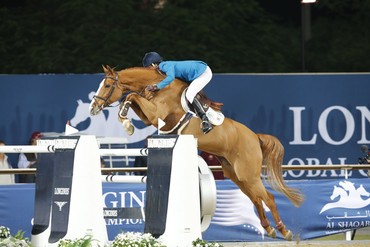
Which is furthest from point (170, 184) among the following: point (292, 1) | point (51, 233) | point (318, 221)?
point (292, 1)

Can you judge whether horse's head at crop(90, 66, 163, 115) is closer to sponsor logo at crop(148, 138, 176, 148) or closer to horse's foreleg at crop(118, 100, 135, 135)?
horse's foreleg at crop(118, 100, 135, 135)

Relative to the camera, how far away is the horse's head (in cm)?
1313

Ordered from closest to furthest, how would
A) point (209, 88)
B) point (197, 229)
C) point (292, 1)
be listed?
point (197, 229)
point (209, 88)
point (292, 1)

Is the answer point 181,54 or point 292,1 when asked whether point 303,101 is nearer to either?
point 181,54

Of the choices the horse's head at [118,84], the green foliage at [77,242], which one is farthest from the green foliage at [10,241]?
the horse's head at [118,84]

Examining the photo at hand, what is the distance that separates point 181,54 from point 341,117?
192 inches

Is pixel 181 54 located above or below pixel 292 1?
below

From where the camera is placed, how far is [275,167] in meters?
14.2

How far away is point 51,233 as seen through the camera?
10273 mm

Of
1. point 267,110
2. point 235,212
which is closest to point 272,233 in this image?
point 235,212

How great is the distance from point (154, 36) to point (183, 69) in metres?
9.48

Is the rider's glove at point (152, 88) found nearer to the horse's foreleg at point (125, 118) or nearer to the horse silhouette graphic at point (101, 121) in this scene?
the horse's foreleg at point (125, 118)

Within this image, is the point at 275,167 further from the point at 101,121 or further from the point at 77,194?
the point at 77,194

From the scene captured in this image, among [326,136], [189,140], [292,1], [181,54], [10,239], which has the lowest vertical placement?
[10,239]
